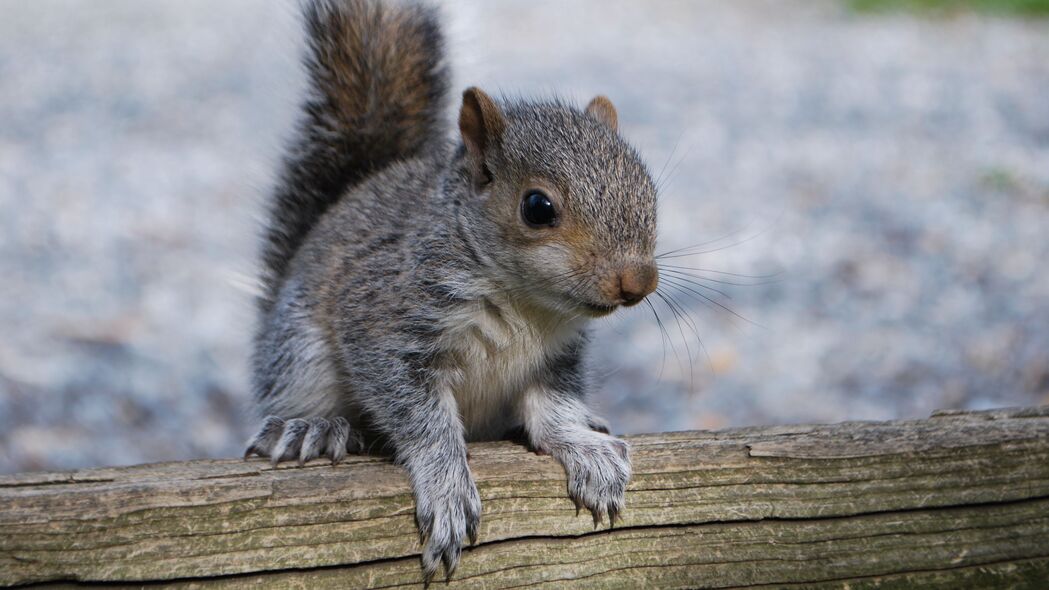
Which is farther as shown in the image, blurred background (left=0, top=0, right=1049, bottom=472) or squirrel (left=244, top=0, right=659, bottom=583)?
blurred background (left=0, top=0, right=1049, bottom=472)

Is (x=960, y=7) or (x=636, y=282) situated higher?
(x=960, y=7)

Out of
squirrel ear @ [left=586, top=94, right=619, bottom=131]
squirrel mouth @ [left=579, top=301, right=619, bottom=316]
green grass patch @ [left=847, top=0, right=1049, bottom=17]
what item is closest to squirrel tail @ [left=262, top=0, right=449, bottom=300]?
squirrel ear @ [left=586, top=94, right=619, bottom=131]

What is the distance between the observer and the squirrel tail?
194cm

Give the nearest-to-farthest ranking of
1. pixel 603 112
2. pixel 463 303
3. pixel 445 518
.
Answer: pixel 445 518 < pixel 463 303 < pixel 603 112

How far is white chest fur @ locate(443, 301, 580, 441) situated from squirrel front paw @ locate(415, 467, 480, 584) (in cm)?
23

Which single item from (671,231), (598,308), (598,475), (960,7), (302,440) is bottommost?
(302,440)

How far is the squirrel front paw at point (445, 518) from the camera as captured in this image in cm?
120

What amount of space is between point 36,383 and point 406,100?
1.46m

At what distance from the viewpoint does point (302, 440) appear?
1456 mm

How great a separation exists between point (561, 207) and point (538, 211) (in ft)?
0.11

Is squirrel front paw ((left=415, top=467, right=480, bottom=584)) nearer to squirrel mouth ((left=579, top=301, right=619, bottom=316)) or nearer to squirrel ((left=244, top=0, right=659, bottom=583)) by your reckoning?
squirrel ((left=244, top=0, right=659, bottom=583))

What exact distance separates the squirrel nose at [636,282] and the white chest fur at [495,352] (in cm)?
17

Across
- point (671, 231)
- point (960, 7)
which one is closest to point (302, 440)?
point (671, 231)

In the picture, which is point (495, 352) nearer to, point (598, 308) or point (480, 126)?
point (598, 308)
